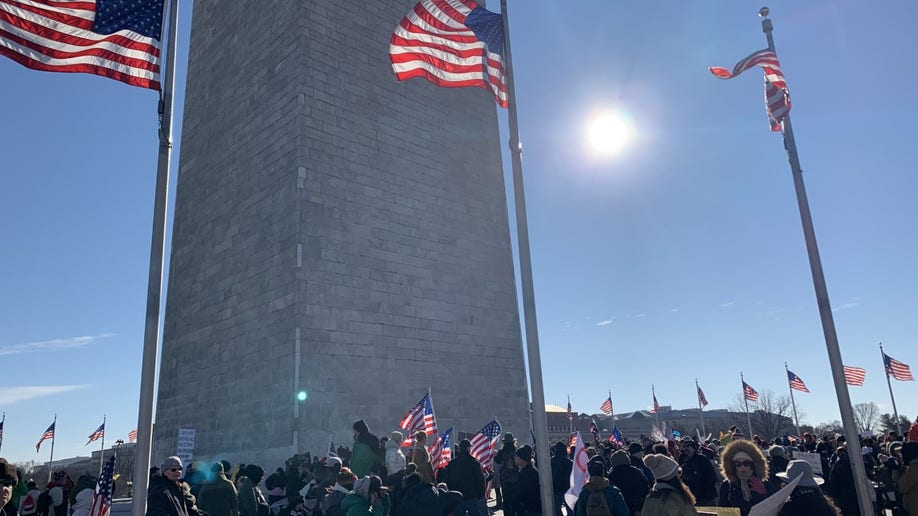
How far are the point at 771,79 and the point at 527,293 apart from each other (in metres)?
4.83

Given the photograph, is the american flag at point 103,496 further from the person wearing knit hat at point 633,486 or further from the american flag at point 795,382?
the american flag at point 795,382

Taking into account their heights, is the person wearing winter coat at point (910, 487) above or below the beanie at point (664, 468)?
below

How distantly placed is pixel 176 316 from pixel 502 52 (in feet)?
62.3

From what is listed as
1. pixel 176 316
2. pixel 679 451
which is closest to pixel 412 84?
pixel 176 316

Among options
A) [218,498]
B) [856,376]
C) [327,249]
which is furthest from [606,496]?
[856,376]

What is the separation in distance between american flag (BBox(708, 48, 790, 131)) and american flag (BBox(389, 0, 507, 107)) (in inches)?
129

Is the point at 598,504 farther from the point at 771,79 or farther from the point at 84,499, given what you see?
the point at 84,499

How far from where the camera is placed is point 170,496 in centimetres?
683

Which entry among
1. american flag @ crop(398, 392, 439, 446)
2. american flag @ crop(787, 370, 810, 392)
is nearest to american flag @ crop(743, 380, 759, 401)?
american flag @ crop(787, 370, 810, 392)

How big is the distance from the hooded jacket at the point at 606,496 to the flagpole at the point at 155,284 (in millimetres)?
4253

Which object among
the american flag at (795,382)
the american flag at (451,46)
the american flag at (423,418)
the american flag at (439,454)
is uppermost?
the american flag at (451,46)

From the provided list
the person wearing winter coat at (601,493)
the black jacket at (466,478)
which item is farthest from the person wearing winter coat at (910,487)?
the black jacket at (466,478)

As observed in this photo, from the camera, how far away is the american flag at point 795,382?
28797 millimetres

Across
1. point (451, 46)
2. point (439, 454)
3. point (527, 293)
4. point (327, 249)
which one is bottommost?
point (439, 454)
